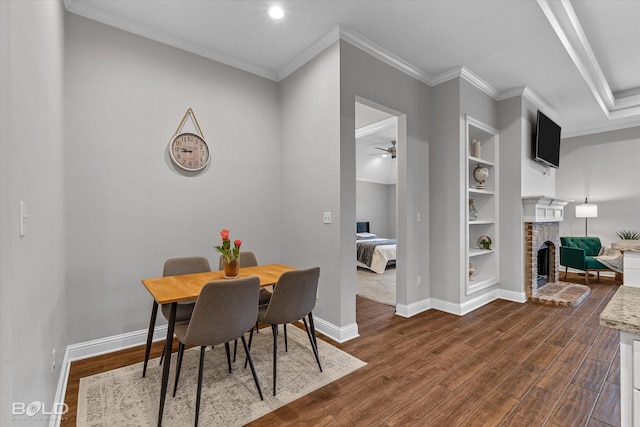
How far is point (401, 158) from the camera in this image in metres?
3.50

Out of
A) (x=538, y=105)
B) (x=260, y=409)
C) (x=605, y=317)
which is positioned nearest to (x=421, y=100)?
(x=538, y=105)

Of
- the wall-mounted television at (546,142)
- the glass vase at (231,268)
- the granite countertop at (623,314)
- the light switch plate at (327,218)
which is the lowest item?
the glass vase at (231,268)

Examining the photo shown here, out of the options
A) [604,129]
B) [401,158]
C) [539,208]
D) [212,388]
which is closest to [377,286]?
A: [401,158]

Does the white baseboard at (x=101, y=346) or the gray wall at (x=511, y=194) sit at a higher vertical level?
the gray wall at (x=511, y=194)

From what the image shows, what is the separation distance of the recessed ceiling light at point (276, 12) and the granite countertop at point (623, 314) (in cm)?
286

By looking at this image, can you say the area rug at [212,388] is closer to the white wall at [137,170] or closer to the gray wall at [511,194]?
the white wall at [137,170]

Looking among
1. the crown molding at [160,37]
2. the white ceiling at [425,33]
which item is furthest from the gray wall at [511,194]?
the crown molding at [160,37]

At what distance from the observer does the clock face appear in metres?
2.90

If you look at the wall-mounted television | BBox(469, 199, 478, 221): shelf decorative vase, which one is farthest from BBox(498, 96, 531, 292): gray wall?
BBox(469, 199, 478, 221): shelf decorative vase

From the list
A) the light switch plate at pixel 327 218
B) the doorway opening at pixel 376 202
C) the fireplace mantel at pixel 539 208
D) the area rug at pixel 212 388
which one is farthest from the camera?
the doorway opening at pixel 376 202

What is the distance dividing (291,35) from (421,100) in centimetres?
176

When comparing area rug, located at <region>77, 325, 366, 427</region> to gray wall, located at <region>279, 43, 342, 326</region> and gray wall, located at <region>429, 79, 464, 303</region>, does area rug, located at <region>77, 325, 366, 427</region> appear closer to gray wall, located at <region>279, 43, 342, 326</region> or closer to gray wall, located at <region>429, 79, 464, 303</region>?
gray wall, located at <region>279, 43, 342, 326</region>

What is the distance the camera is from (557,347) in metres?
2.71

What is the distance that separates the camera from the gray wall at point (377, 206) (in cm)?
888
